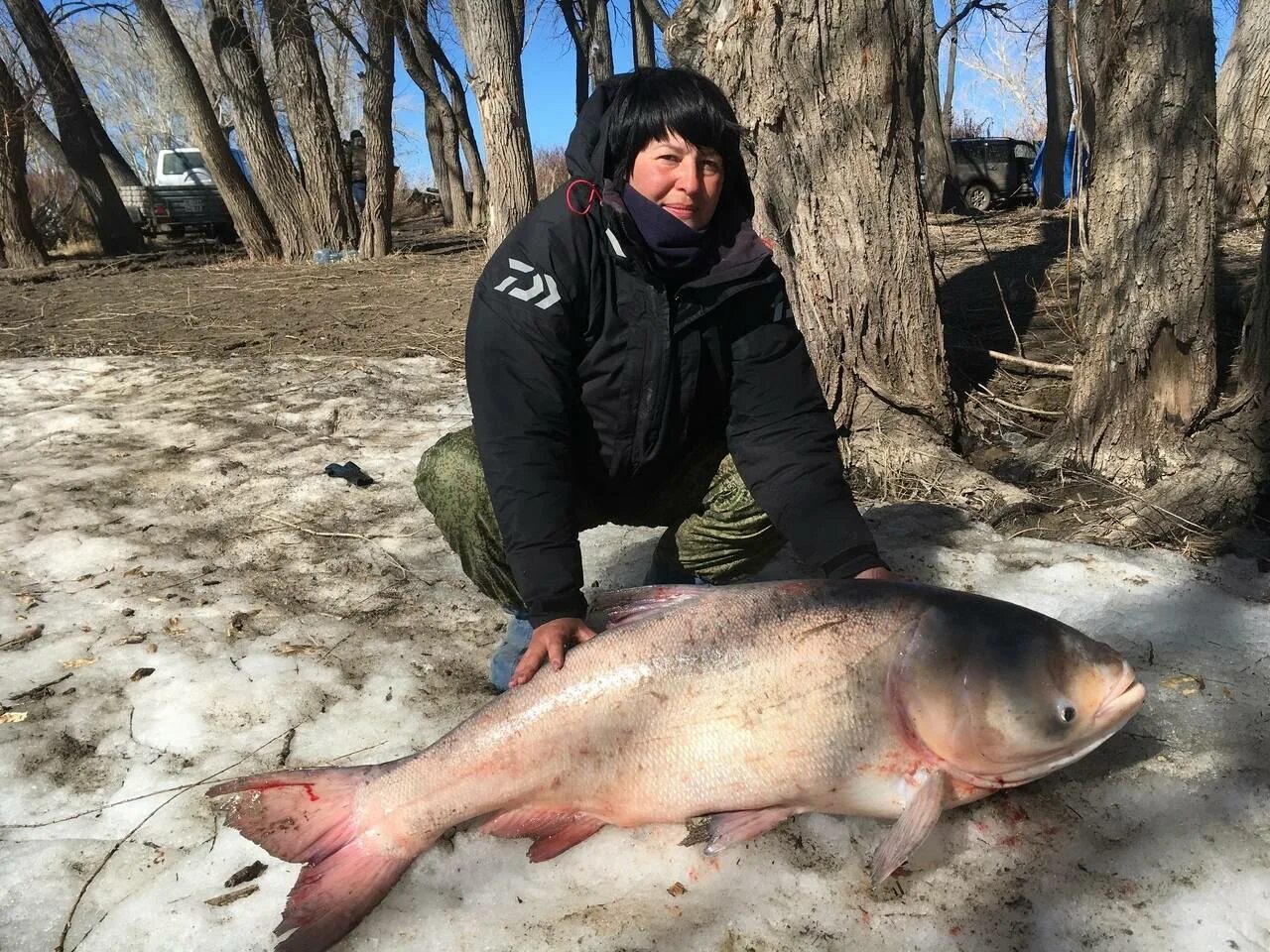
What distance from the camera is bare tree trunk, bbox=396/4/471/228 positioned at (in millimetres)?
17406

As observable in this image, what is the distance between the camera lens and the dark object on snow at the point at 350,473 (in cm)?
404

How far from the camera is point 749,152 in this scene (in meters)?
3.63

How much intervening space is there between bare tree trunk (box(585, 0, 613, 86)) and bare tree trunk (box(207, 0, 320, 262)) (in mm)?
8181

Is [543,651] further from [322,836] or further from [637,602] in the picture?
[322,836]

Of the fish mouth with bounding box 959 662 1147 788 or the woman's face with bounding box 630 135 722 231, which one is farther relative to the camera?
the woman's face with bounding box 630 135 722 231

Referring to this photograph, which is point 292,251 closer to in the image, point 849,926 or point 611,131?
point 611,131

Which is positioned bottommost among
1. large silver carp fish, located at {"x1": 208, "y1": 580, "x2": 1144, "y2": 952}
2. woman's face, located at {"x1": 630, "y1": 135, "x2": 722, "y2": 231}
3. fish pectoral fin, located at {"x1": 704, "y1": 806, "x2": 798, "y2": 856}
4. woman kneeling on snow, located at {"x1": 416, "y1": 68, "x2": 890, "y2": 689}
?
fish pectoral fin, located at {"x1": 704, "y1": 806, "x2": 798, "y2": 856}

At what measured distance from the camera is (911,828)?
1714 millimetres

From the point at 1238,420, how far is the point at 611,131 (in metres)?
2.52

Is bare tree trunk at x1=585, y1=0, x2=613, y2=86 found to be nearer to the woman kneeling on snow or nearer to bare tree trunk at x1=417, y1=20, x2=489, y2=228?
bare tree trunk at x1=417, y1=20, x2=489, y2=228

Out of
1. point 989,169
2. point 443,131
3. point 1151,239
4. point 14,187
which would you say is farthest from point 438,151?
point 1151,239

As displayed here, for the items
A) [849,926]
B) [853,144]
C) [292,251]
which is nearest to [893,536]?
[853,144]

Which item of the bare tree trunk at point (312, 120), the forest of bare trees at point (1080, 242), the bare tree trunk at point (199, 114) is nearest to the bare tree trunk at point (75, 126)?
the bare tree trunk at point (199, 114)

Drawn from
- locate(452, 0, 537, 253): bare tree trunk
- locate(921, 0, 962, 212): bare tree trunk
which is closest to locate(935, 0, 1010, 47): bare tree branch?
locate(921, 0, 962, 212): bare tree trunk
